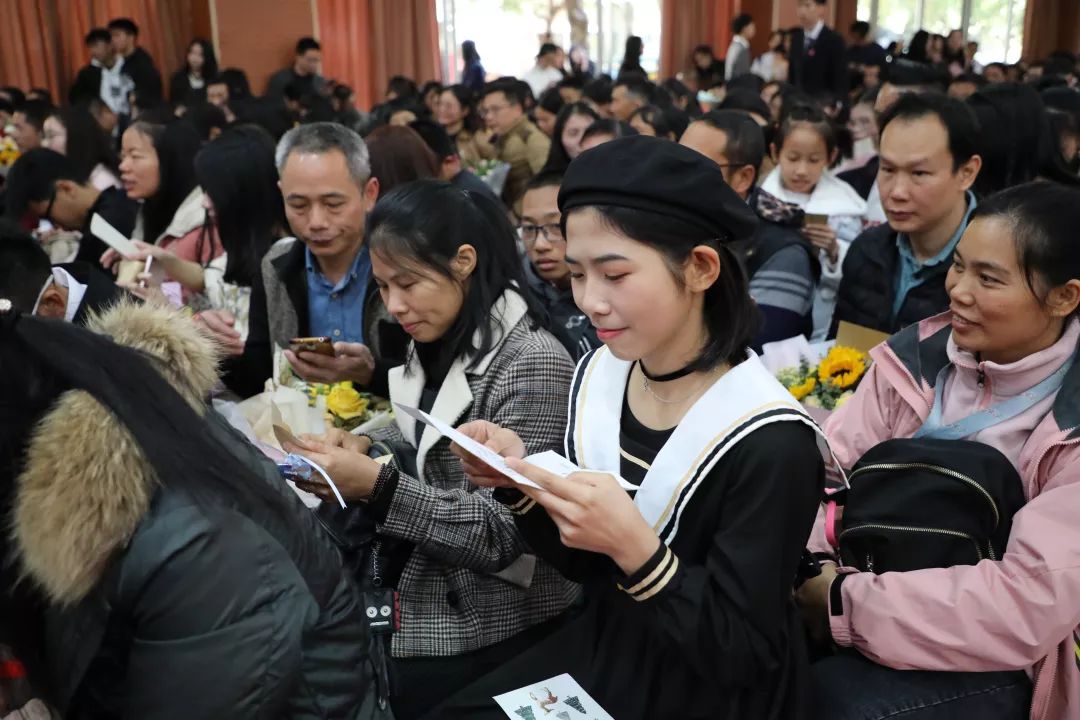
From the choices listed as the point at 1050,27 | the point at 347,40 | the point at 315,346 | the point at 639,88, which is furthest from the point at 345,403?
the point at 1050,27

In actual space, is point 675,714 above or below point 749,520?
below

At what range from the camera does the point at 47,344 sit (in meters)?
1.19

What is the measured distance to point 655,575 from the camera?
1316 mm

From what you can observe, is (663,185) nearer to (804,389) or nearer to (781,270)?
(804,389)

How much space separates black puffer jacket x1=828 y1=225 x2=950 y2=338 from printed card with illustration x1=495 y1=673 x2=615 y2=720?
1.57m

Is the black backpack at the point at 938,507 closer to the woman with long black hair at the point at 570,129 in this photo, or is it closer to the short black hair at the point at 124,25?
the woman with long black hair at the point at 570,129

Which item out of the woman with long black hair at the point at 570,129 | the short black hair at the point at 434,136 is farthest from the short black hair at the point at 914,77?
the short black hair at the point at 434,136

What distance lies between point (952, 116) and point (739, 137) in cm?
87

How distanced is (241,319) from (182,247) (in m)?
0.67

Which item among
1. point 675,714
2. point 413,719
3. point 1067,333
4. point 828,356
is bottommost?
point 413,719

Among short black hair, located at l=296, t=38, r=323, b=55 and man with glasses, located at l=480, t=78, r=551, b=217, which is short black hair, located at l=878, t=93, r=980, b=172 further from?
short black hair, located at l=296, t=38, r=323, b=55

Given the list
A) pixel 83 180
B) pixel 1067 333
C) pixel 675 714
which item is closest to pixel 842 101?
pixel 83 180

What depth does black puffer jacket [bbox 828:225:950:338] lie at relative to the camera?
104 inches

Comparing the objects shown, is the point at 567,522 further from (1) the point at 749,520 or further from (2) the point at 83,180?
(2) the point at 83,180
